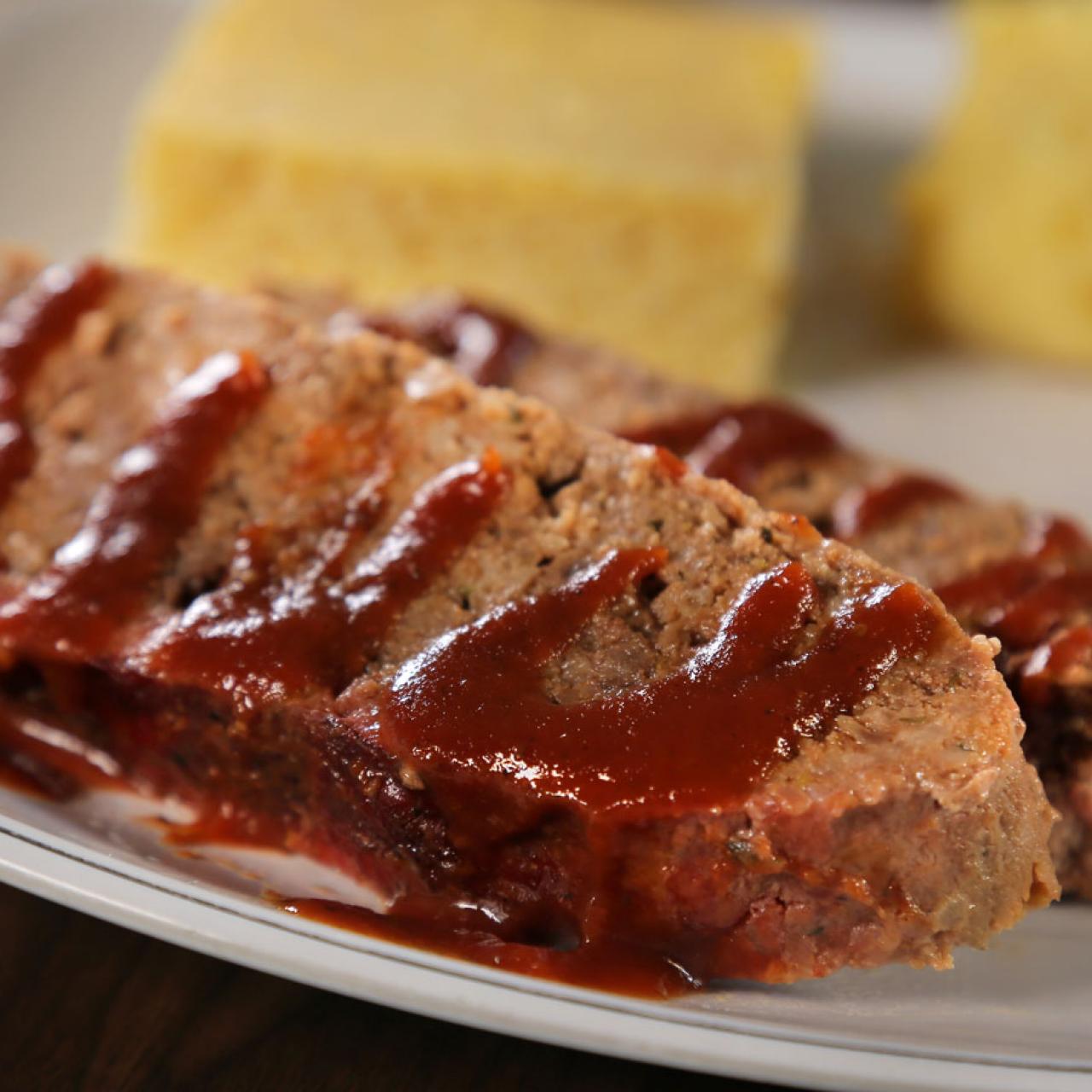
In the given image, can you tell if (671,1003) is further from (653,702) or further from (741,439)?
(741,439)

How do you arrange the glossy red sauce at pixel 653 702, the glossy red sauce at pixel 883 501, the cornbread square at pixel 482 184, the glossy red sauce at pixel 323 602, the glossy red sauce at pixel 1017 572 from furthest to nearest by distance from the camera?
the cornbread square at pixel 482 184
the glossy red sauce at pixel 883 501
the glossy red sauce at pixel 1017 572
the glossy red sauce at pixel 323 602
the glossy red sauce at pixel 653 702

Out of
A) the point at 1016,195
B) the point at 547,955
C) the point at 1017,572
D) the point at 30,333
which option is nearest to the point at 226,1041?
the point at 547,955

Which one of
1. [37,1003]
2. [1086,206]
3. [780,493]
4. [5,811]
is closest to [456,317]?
[780,493]

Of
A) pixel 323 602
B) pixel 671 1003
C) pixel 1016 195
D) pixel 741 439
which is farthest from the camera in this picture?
pixel 1016 195

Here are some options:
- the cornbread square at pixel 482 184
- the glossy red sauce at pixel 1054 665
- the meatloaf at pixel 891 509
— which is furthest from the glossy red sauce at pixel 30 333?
the glossy red sauce at pixel 1054 665

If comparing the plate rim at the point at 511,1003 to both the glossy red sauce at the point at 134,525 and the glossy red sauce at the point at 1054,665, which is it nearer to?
the glossy red sauce at the point at 134,525

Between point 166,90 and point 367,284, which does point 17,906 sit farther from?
point 166,90

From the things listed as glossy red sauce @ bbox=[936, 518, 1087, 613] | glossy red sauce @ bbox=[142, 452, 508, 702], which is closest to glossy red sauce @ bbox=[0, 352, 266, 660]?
glossy red sauce @ bbox=[142, 452, 508, 702]
